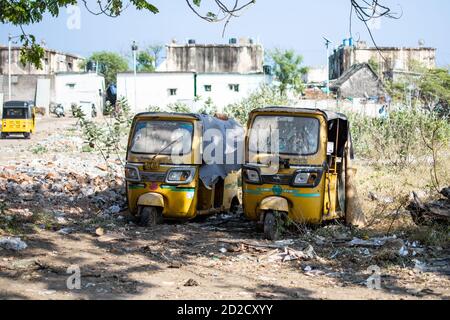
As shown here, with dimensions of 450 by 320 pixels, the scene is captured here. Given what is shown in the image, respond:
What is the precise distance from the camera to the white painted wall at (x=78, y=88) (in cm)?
5519

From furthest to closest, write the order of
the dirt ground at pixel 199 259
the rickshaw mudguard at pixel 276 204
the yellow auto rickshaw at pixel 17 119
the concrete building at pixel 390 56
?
the concrete building at pixel 390 56 → the yellow auto rickshaw at pixel 17 119 → the rickshaw mudguard at pixel 276 204 → the dirt ground at pixel 199 259

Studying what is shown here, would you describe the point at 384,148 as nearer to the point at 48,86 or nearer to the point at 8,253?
the point at 8,253

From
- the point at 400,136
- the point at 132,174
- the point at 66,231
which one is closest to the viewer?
the point at 66,231

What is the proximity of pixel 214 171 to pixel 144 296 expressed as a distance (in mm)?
5029

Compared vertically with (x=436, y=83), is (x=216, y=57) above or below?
above

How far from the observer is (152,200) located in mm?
10727

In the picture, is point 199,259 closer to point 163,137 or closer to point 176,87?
point 163,137

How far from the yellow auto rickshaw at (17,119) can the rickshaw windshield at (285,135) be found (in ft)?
83.0

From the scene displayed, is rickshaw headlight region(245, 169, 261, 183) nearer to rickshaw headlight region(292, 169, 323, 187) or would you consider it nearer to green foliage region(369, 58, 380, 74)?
rickshaw headlight region(292, 169, 323, 187)

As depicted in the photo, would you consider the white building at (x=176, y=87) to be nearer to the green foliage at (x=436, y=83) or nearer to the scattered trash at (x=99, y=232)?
the green foliage at (x=436, y=83)

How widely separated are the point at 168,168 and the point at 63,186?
4.06 m

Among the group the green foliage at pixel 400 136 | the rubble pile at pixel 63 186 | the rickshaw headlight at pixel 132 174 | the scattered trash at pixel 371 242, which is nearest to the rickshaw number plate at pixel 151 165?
the rickshaw headlight at pixel 132 174

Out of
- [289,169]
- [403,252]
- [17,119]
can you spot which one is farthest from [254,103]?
[403,252]

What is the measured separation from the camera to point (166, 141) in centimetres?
1104
